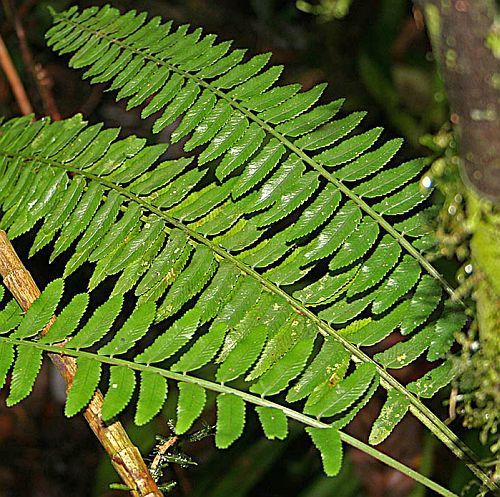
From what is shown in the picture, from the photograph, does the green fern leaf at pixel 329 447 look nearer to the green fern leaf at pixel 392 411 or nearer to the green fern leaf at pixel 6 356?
the green fern leaf at pixel 392 411

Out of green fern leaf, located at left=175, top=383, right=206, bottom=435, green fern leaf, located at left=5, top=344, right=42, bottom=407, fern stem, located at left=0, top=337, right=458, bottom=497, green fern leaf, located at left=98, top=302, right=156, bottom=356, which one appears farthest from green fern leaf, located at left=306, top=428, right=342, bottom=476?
green fern leaf, located at left=5, top=344, right=42, bottom=407

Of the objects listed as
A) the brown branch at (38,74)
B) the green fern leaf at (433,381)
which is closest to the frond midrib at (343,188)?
the green fern leaf at (433,381)

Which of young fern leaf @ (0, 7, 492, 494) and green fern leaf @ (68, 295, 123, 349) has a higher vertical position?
young fern leaf @ (0, 7, 492, 494)

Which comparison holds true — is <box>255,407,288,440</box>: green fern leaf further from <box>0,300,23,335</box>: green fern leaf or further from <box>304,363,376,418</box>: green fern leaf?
<box>0,300,23,335</box>: green fern leaf

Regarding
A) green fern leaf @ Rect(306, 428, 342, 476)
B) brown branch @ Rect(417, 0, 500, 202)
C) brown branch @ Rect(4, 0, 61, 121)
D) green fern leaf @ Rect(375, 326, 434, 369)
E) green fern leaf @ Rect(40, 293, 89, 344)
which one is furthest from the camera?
brown branch @ Rect(4, 0, 61, 121)

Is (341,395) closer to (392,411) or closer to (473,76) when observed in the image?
(392,411)

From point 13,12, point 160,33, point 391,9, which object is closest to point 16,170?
point 160,33

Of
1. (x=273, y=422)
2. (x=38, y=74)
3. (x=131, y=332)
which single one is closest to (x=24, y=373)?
(x=131, y=332)

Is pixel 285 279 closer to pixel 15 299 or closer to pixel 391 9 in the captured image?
pixel 15 299
